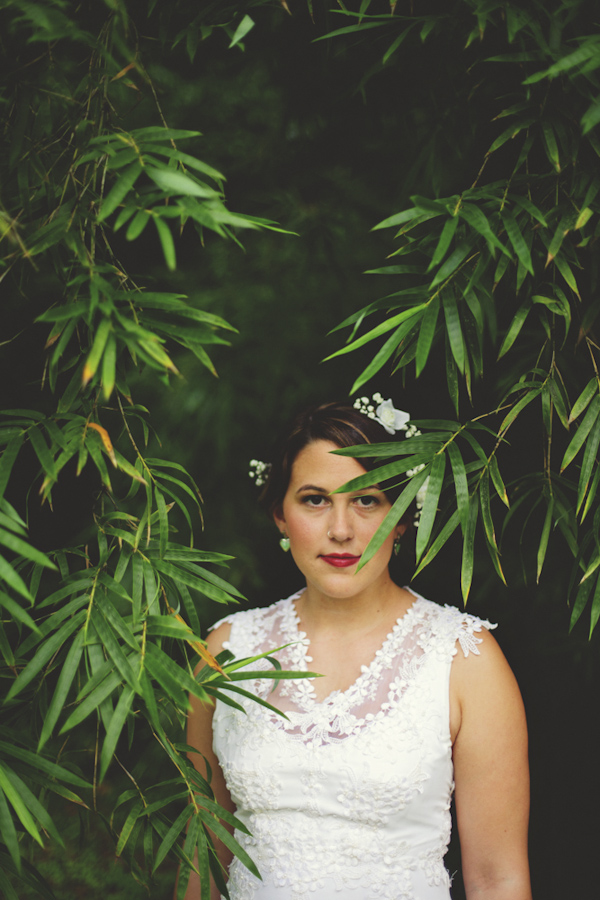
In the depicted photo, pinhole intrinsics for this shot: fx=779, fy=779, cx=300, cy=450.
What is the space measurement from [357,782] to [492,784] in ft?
0.95

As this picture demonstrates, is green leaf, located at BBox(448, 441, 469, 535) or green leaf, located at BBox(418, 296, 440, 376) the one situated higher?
green leaf, located at BBox(418, 296, 440, 376)

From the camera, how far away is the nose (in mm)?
1734

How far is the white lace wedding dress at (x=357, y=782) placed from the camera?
1.67 meters

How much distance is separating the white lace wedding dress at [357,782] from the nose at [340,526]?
31cm

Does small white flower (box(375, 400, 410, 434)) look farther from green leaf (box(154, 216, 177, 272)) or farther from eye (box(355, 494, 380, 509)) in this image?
green leaf (box(154, 216, 177, 272))

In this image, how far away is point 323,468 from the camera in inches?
71.4

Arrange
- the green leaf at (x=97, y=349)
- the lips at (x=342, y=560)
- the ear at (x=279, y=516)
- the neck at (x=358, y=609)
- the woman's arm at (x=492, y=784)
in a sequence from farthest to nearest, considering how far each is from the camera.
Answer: the ear at (x=279, y=516) → the neck at (x=358, y=609) → the lips at (x=342, y=560) → the woman's arm at (x=492, y=784) → the green leaf at (x=97, y=349)

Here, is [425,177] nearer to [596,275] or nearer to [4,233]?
[596,275]

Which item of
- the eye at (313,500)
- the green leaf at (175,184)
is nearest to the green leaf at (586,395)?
the eye at (313,500)

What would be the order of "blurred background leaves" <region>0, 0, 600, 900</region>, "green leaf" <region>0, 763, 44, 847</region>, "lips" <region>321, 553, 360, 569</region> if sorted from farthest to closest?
"lips" <region>321, 553, 360, 569</region>
"blurred background leaves" <region>0, 0, 600, 900</region>
"green leaf" <region>0, 763, 44, 847</region>

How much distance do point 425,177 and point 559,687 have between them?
1.52 metres

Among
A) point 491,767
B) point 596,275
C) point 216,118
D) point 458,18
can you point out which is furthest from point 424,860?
point 216,118

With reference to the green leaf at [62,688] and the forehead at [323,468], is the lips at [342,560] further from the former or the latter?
the green leaf at [62,688]

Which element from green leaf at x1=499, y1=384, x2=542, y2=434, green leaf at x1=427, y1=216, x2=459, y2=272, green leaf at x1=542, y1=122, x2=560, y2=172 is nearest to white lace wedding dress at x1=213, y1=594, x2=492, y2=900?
green leaf at x1=499, y1=384, x2=542, y2=434
